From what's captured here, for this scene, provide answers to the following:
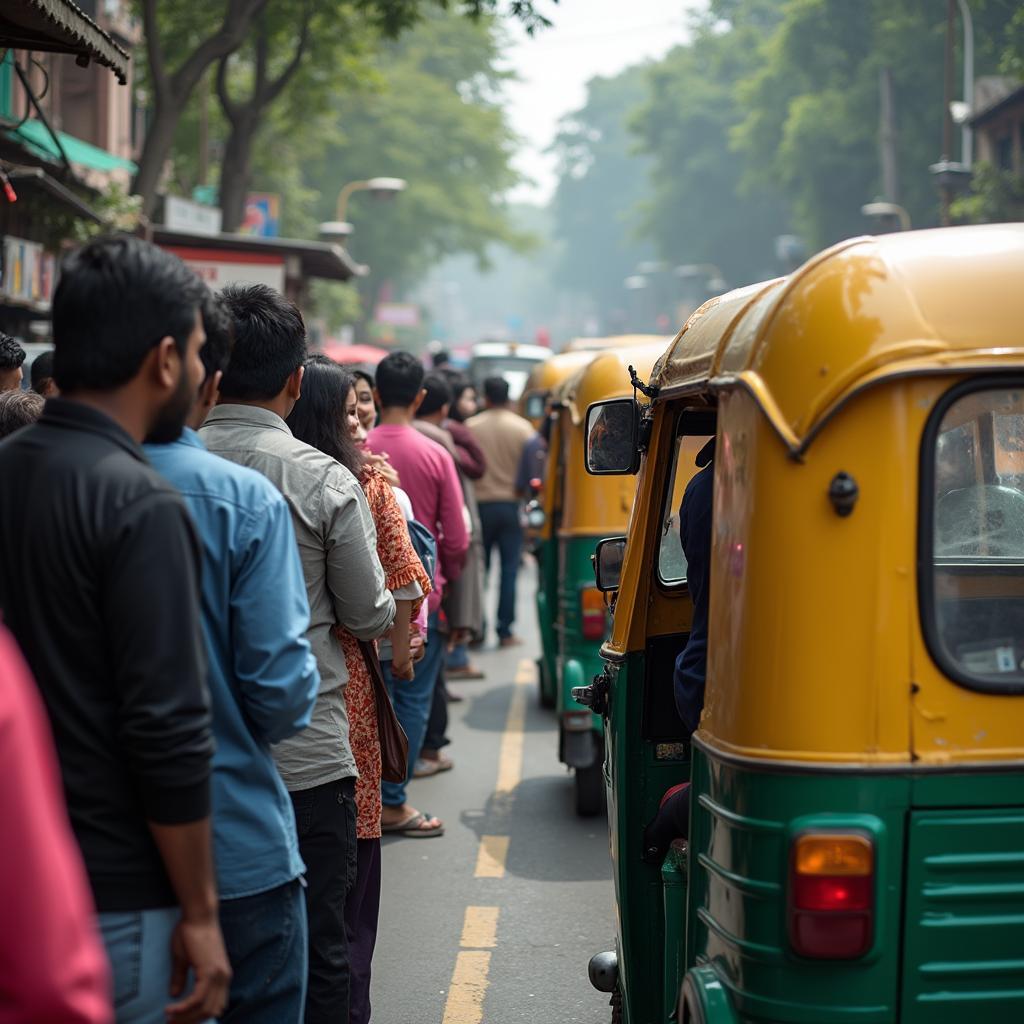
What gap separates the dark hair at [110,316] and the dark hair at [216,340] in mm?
368

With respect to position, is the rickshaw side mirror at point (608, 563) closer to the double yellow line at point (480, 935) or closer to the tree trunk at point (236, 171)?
the double yellow line at point (480, 935)

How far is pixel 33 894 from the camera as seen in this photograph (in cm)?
157

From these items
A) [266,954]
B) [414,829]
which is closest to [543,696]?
[414,829]

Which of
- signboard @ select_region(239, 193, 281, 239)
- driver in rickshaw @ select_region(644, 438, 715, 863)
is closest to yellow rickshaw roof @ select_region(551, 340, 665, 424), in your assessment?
driver in rickshaw @ select_region(644, 438, 715, 863)

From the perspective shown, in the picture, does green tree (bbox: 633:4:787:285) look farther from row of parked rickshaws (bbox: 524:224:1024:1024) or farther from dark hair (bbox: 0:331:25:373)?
row of parked rickshaws (bbox: 524:224:1024:1024)

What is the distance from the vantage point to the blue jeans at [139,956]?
7.80 feet

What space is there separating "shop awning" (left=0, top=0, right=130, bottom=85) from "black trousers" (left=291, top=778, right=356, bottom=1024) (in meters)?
3.93

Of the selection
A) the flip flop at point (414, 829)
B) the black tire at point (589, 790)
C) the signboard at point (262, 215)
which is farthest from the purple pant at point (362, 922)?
the signboard at point (262, 215)

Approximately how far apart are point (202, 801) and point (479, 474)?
8329 mm

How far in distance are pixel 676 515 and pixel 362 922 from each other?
4.62 feet

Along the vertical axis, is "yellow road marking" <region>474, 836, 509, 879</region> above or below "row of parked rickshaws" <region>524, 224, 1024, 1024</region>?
below

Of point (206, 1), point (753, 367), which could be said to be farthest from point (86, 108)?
point (753, 367)

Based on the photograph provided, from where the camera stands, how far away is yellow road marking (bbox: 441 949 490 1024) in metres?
5.02

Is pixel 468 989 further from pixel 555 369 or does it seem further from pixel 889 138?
pixel 889 138
